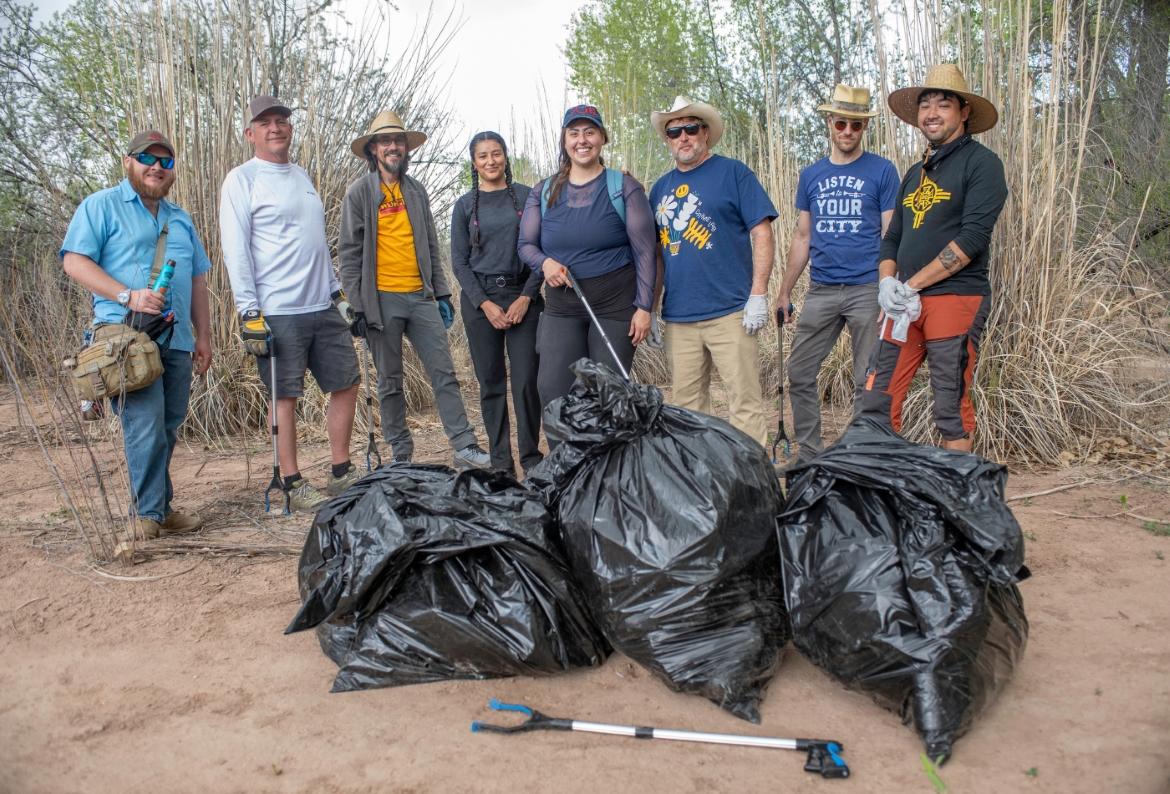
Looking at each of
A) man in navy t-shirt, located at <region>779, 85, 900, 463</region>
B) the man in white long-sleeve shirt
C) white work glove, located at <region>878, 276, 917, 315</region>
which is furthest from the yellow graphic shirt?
white work glove, located at <region>878, 276, 917, 315</region>

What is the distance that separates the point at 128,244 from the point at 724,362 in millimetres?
2590

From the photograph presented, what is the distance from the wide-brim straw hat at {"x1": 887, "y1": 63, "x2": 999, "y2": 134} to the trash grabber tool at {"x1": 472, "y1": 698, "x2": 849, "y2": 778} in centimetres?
267

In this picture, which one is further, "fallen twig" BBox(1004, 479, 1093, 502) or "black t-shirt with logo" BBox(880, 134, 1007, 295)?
"fallen twig" BBox(1004, 479, 1093, 502)

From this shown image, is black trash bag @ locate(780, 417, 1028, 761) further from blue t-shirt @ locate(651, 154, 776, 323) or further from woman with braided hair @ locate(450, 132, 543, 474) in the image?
woman with braided hair @ locate(450, 132, 543, 474)

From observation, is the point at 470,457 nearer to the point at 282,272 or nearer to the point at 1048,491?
the point at 282,272

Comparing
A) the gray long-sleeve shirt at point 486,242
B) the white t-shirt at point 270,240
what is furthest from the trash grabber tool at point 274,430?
the gray long-sleeve shirt at point 486,242

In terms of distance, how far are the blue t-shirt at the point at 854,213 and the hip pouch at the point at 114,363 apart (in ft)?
10.1

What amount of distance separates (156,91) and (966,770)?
19.5ft

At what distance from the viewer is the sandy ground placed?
1.84 meters

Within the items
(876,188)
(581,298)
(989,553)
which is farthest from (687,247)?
(989,553)

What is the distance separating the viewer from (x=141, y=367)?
10.7 ft

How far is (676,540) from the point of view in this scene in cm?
210

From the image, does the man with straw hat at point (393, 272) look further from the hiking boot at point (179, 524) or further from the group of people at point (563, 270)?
the hiking boot at point (179, 524)

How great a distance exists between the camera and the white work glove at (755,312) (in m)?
3.48
